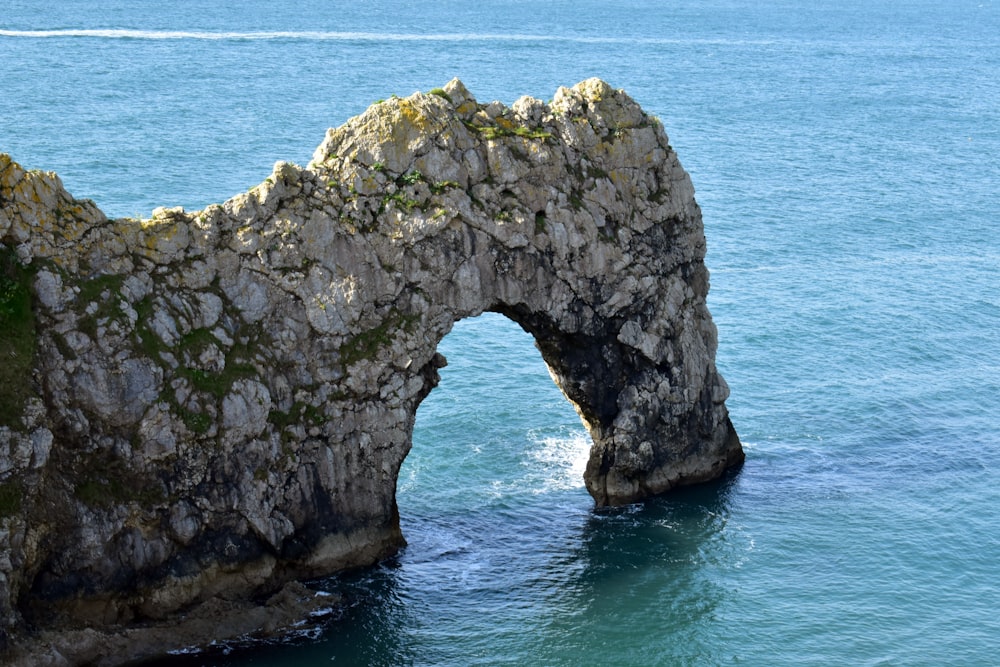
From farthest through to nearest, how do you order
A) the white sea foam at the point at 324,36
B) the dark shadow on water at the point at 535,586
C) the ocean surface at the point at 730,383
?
the white sea foam at the point at 324,36
the ocean surface at the point at 730,383
the dark shadow on water at the point at 535,586

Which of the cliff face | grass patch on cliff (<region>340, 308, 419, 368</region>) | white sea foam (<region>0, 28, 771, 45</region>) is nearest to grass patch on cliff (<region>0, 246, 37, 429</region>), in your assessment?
the cliff face

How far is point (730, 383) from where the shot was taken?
2891 inches

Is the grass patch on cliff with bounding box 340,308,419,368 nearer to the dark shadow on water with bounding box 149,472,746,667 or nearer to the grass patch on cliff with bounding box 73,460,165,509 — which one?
the dark shadow on water with bounding box 149,472,746,667

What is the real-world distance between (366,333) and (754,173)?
6438 cm

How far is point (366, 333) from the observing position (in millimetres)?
52656

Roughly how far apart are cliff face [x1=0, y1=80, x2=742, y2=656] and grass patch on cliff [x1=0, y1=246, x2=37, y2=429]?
0.06m

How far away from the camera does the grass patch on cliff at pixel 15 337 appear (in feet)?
146

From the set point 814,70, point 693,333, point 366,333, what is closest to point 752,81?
point 814,70

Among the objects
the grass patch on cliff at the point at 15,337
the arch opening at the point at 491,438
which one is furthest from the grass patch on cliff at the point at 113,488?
the arch opening at the point at 491,438

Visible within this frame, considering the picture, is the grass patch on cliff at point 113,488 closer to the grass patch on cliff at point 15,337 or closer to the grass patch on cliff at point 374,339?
the grass patch on cliff at point 15,337

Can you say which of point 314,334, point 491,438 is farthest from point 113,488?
point 491,438

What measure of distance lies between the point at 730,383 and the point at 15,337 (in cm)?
3944

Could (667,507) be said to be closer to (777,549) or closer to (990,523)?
(777,549)

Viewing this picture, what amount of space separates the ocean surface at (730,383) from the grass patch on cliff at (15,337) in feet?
33.6
